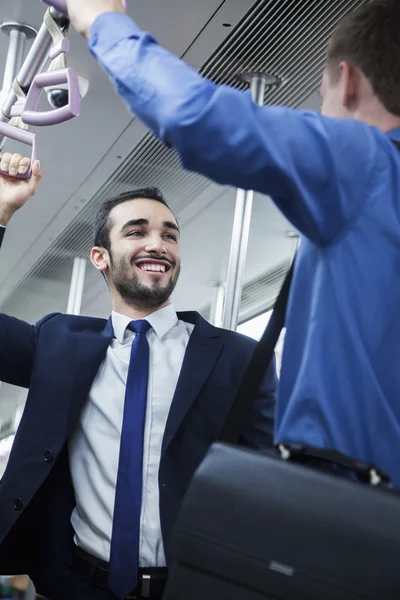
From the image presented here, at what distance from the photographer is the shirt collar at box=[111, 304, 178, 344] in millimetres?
2877

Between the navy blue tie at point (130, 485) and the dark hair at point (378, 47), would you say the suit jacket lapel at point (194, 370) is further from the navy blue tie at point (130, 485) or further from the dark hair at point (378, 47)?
the dark hair at point (378, 47)

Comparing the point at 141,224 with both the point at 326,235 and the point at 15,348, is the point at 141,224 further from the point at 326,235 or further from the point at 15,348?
the point at 326,235

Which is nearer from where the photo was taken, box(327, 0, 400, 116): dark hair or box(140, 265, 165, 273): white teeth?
box(327, 0, 400, 116): dark hair

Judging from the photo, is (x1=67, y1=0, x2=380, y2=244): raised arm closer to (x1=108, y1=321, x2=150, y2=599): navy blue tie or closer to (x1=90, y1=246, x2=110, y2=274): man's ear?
(x1=108, y1=321, x2=150, y2=599): navy blue tie

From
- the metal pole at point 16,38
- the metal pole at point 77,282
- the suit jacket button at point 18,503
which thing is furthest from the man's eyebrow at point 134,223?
the metal pole at point 77,282

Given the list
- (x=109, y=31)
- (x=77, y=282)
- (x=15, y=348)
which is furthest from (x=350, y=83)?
(x=77, y=282)

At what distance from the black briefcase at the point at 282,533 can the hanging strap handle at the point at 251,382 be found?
51 mm

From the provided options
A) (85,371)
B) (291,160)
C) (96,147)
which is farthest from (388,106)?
(96,147)

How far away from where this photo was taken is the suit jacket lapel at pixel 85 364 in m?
2.61

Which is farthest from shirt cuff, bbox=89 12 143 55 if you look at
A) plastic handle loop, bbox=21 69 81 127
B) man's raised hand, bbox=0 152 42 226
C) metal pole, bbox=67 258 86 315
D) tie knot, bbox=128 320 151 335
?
metal pole, bbox=67 258 86 315

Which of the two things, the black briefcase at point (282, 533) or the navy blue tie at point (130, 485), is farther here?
the navy blue tie at point (130, 485)

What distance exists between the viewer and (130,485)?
8.29 ft

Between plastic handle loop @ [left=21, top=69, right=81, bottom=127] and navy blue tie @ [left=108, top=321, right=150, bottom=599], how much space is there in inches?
30.0

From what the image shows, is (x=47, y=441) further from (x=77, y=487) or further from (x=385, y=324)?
(x=385, y=324)
